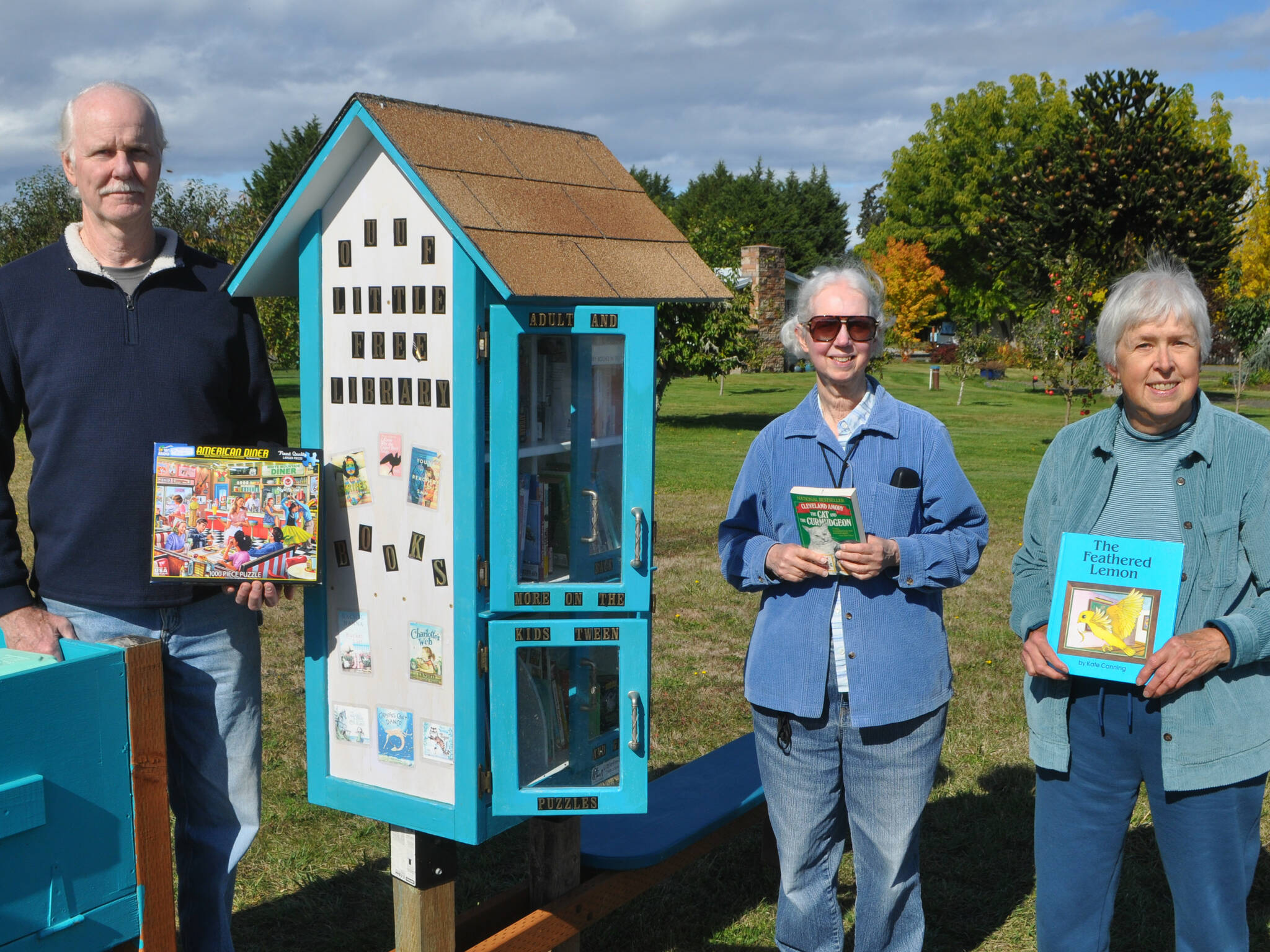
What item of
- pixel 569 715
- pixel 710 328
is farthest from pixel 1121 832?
pixel 710 328

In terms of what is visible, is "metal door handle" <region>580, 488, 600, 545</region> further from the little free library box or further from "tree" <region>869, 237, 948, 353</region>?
"tree" <region>869, 237, 948, 353</region>

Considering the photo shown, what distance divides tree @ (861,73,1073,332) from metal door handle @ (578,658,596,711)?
1961 inches

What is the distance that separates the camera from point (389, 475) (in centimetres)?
314

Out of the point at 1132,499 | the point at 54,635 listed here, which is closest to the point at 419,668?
the point at 54,635

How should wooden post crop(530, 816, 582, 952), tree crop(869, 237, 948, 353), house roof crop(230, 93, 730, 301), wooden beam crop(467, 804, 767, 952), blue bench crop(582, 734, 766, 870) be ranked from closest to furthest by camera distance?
house roof crop(230, 93, 730, 301), wooden beam crop(467, 804, 767, 952), wooden post crop(530, 816, 582, 952), blue bench crop(582, 734, 766, 870), tree crop(869, 237, 948, 353)

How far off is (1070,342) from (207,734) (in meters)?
16.9

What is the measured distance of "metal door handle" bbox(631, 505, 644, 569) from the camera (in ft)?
10.3

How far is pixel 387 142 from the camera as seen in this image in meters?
2.94

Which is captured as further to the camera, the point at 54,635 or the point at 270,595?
the point at 270,595

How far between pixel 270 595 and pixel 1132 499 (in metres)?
2.28

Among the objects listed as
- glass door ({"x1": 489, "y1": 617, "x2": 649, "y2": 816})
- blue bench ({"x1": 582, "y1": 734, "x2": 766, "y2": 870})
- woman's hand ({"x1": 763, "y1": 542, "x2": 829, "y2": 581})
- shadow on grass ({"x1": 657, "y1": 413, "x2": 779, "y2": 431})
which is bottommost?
blue bench ({"x1": 582, "y1": 734, "x2": 766, "y2": 870})

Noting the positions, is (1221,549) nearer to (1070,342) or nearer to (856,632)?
(856,632)

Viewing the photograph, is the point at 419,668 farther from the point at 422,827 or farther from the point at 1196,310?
the point at 1196,310

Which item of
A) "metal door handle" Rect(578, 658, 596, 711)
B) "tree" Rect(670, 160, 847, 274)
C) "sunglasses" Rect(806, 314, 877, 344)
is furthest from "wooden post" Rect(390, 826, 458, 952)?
"tree" Rect(670, 160, 847, 274)
